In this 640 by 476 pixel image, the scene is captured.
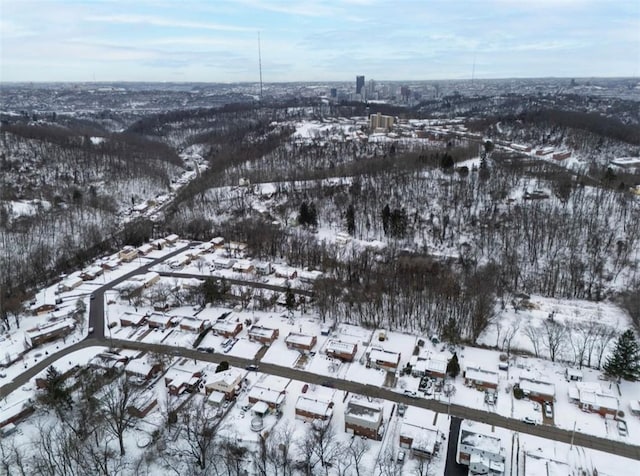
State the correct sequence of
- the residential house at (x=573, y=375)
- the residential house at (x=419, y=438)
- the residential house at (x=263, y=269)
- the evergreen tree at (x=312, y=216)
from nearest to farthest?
the residential house at (x=419, y=438) < the residential house at (x=573, y=375) < the residential house at (x=263, y=269) < the evergreen tree at (x=312, y=216)

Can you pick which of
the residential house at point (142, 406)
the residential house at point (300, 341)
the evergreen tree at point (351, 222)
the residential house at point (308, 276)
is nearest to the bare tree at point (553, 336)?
the residential house at point (300, 341)

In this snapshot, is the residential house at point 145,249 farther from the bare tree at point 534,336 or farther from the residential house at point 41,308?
the bare tree at point 534,336

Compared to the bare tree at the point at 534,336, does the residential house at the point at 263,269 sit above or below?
above

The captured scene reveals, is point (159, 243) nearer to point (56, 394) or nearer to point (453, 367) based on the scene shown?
point (56, 394)

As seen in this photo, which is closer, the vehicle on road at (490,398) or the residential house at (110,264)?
the vehicle on road at (490,398)

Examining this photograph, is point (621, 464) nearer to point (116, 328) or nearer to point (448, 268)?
point (448, 268)

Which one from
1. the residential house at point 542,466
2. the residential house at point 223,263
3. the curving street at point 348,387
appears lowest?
the curving street at point 348,387

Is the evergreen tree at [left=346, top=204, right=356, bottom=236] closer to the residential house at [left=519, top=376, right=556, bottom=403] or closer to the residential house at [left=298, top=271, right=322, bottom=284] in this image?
the residential house at [left=298, top=271, right=322, bottom=284]

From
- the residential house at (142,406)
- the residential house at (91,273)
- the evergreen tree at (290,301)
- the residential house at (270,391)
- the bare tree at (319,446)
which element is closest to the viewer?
the bare tree at (319,446)
